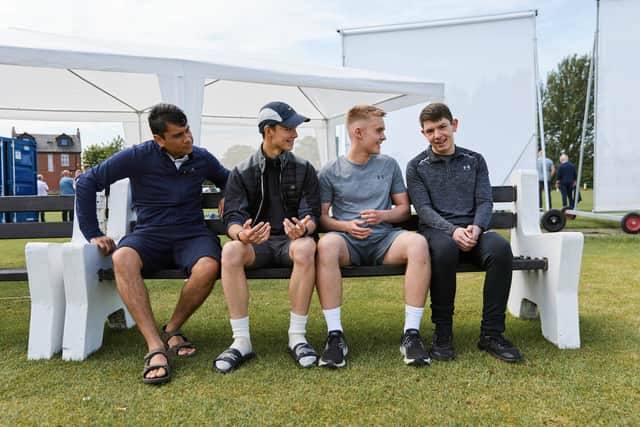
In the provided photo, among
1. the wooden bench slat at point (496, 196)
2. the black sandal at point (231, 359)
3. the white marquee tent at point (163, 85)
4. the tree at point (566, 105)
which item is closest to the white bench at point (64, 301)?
the wooden bench slat at point (496, 196)

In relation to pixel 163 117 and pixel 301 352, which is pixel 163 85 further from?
pixel 301 352

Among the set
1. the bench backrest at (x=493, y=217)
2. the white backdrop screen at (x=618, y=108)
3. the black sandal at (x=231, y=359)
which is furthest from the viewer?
the white backdrop screen at (x=618, y=108)

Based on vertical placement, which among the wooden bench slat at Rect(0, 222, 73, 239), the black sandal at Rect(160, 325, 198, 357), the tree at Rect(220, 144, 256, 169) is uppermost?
the tree at Rect(220, 144, 256, 169)

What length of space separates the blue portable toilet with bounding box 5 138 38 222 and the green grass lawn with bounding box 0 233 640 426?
839 cm

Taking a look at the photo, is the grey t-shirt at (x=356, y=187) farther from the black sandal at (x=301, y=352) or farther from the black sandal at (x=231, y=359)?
the black sandal at (x=231, y=359)

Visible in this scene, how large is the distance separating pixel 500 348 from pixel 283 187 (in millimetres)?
1373

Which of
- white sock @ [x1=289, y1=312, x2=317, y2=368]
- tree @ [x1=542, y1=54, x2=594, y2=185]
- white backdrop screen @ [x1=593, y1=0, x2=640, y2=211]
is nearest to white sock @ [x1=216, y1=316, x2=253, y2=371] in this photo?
white sock @ [x1=289, y1=312, x2=317, y2=368]

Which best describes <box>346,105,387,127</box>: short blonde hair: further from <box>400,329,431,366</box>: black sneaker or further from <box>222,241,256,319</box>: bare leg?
<box>400,329,431,366</box>: black sneaker

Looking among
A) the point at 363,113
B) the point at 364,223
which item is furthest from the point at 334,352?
the point at 363,113

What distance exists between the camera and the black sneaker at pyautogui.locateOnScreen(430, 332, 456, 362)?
264cm

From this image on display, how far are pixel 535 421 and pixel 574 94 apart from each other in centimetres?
5531

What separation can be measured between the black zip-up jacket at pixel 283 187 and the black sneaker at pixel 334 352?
2.08ft

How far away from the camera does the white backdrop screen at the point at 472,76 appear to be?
926cm

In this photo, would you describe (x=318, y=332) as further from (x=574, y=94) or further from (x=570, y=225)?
(x=574, y=94)
